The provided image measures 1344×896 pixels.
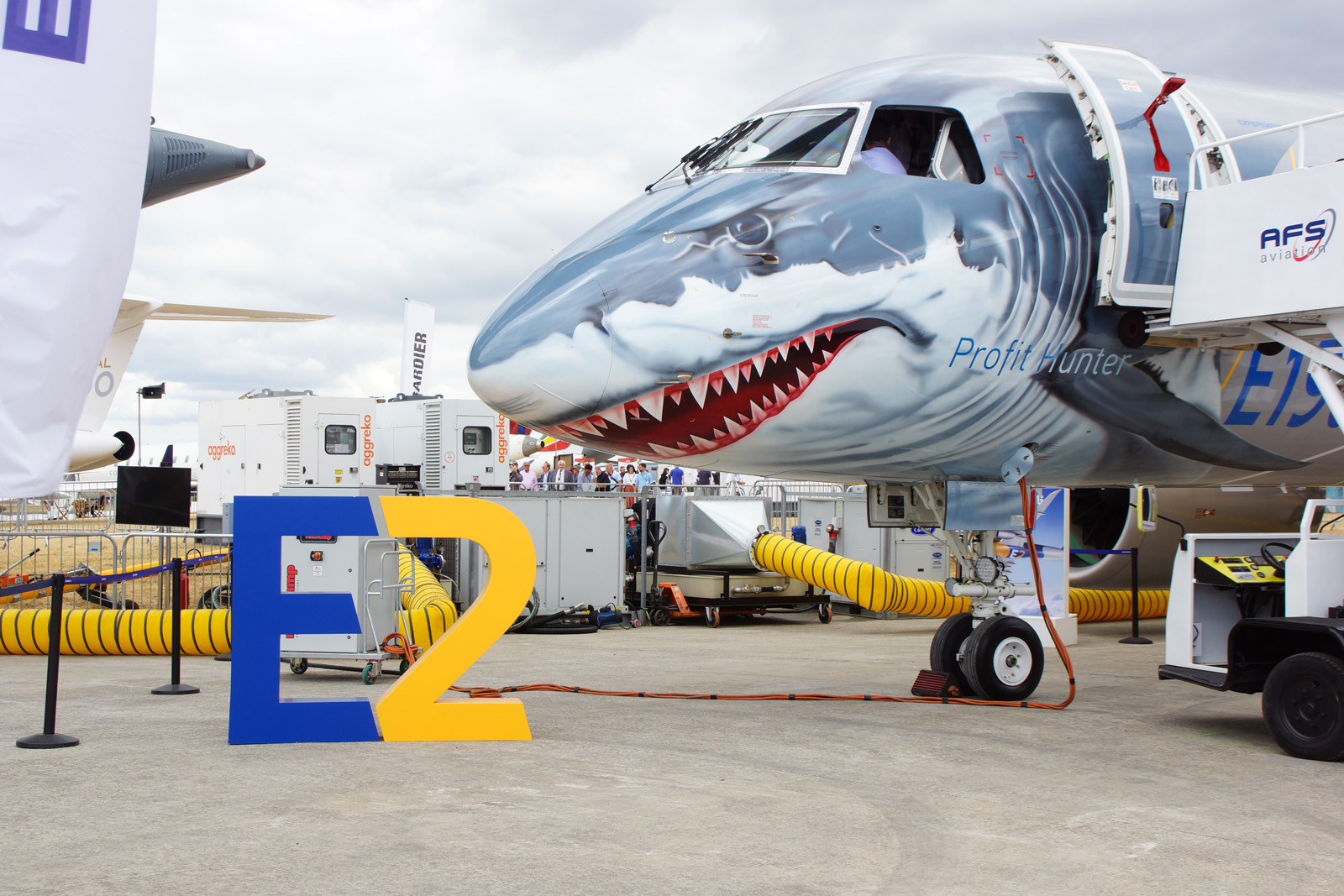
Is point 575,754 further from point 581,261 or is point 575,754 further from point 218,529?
point 218,529

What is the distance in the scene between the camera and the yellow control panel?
25.0ft

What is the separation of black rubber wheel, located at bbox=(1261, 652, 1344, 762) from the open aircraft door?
2.42 m

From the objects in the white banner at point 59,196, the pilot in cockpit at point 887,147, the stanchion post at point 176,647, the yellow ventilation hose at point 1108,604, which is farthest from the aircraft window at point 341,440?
the white banner at point 59,196

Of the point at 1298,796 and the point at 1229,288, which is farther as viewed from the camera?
the point at 1229,288

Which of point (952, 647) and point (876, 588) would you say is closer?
point (952, 647)

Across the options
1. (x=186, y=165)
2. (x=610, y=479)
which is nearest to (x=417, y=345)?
(x=610, y=479)

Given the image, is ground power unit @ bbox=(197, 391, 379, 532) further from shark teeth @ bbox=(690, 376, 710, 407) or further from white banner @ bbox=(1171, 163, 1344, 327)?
white banner @ bbox=(1171, 163, 1344, 327)

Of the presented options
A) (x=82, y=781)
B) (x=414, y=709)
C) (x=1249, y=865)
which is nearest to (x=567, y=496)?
(x=414, y=709)

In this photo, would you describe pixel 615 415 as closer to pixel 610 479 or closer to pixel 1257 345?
pixel 1257 345

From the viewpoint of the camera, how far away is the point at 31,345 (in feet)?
12.3

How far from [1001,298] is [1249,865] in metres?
3.78

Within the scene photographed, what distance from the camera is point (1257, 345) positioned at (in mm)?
8047

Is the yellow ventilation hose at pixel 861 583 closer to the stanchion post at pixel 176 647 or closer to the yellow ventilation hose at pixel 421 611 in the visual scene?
the yellow ventilation hose at pixel 421 611

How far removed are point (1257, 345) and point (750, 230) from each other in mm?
3835
